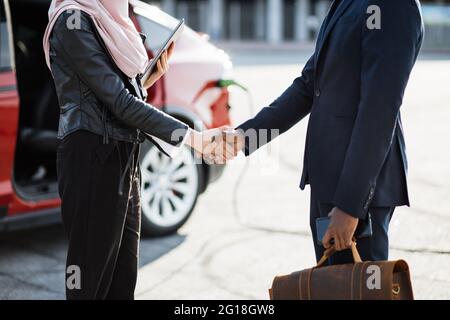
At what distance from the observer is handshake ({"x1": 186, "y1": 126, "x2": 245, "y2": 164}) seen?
322 cm

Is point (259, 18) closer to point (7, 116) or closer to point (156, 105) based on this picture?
point (156, 105)

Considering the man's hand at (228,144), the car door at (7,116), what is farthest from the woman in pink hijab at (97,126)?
the car door at (7,116)

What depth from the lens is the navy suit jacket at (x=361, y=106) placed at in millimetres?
2434

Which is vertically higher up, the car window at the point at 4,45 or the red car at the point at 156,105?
the car window at the point at 4,45

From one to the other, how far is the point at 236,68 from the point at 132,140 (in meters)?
19.2

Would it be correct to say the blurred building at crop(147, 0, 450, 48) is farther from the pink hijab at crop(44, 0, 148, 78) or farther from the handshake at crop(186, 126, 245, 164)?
the pink hijab at crop(44, 0, 148, 78)

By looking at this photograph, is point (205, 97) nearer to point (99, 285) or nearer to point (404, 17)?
point (99, 285)

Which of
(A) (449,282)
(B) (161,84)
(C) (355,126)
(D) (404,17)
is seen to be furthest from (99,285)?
(B) (161,84)

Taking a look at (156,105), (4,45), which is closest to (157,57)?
(4,45)

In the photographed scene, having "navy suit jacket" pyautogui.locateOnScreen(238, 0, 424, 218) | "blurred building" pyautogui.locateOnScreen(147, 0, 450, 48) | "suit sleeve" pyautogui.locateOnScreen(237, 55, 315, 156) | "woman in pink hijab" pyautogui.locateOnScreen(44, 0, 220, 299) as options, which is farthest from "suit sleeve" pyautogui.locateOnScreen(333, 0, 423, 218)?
"blurred building" pyautogui.locateOnScreen(147, 0, 450, 48)

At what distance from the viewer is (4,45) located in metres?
4.81

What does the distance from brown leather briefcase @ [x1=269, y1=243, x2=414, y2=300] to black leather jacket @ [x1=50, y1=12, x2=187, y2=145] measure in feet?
2.47

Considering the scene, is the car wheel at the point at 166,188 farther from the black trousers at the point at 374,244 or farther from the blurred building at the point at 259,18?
the blurred building at the point at 259,18

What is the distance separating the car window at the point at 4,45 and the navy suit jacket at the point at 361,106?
2.62 metres
